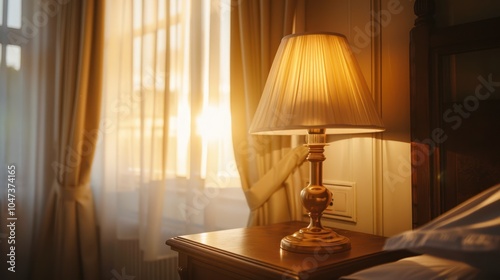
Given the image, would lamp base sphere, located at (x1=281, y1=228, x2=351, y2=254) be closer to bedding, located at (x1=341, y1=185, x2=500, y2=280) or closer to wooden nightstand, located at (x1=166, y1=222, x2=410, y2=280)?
wooden nightstand, located at (x1=166, y1=222, x2=410, y2=280)

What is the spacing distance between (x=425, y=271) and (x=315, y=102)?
1.75 feet

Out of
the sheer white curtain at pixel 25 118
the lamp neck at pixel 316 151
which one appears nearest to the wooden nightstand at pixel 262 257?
the lamp neck at pixel 316 151

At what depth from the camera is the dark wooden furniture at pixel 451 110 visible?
120 centimetres

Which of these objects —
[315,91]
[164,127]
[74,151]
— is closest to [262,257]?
[315,91]

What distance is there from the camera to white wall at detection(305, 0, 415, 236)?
4.79 feet

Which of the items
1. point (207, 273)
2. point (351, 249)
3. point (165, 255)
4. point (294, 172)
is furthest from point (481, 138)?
point (165, 255)

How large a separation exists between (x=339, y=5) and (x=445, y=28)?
48 centimetres

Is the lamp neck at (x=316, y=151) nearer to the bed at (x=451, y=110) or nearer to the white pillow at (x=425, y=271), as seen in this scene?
the bed at (x=451, y=110)

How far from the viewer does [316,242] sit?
3.99 ft

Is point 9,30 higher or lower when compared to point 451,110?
higher

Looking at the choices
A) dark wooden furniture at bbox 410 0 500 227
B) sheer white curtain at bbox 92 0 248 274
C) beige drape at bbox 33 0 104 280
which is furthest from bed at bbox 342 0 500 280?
beige drape at bbox 33 0 104 280

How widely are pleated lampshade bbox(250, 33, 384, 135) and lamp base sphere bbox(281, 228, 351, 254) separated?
0.31 meters

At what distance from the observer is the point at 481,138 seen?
1.21m

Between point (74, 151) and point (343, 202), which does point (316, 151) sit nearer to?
Answer: point (343, 202)
